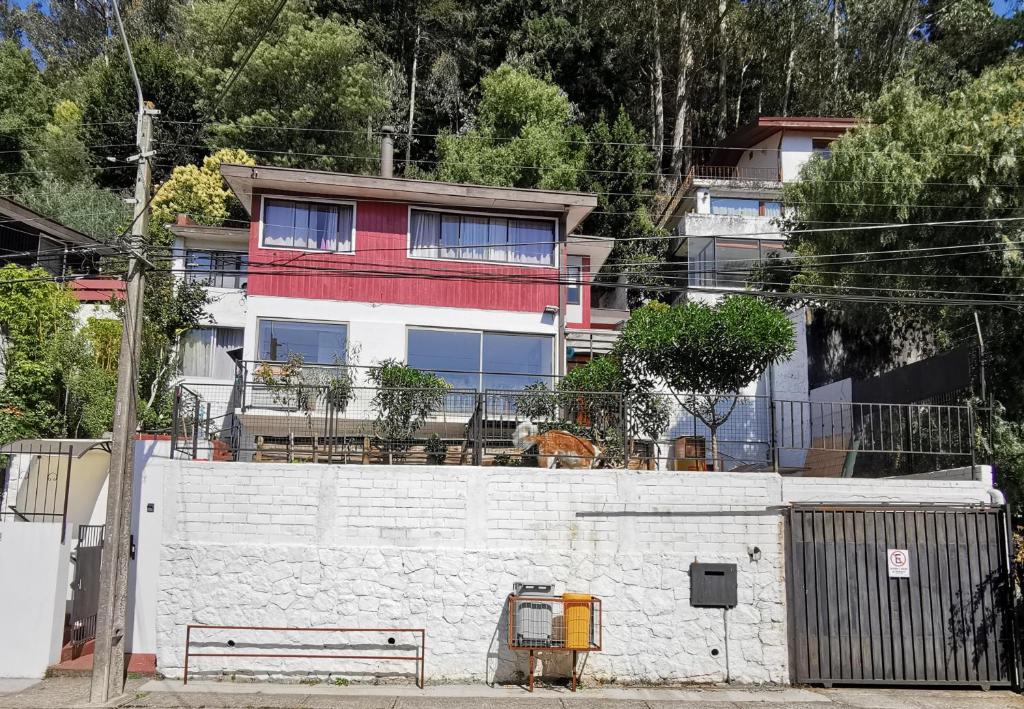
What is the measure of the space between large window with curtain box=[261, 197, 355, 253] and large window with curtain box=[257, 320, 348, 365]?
1625mm

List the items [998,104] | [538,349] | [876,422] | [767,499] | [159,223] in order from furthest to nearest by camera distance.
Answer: [159,223]
[538,349]
[998,104]
[876,422]
[767,499]

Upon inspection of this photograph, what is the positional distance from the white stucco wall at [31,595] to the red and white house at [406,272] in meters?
6.37

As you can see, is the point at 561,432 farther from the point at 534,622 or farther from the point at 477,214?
the point at 477,214

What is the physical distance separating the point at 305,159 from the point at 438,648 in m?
24.8

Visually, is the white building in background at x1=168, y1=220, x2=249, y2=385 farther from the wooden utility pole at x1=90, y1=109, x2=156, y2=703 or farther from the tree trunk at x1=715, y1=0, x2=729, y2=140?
the tree trunk at x1=715, y1=0, x2=729, y2=140

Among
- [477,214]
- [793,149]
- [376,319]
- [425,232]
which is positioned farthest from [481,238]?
[793,149]

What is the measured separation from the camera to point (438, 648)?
12273mm

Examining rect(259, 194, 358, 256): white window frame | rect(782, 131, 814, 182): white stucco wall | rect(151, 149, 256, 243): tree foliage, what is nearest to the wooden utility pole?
rect(259, 194, 358, 256): white window frame

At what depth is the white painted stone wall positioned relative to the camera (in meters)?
12.2

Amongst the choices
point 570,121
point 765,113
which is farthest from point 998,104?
point 765,113

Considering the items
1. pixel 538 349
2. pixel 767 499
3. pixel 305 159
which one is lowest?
pixel 767 499

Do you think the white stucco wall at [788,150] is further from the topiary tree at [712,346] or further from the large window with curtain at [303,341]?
the large window with curtain at [303,341]

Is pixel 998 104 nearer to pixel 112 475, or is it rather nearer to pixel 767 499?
pixel 767 499

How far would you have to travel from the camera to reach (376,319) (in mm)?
18938
